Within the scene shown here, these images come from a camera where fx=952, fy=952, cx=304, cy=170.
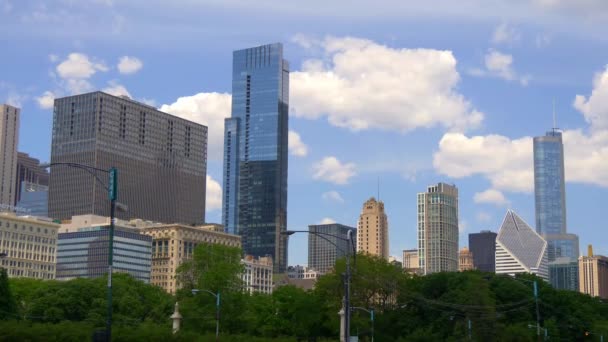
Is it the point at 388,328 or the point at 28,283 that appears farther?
the point at 28,283

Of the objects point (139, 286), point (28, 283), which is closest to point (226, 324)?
point (139, 286)

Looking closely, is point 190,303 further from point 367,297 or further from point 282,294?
point 367,297

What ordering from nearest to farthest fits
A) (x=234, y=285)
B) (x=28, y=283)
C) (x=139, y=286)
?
(x=234, y=285), (x=139, y=286), (x=28, y=283)

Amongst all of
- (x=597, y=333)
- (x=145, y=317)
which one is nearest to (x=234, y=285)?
(x=145, y=317)

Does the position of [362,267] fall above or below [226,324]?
above

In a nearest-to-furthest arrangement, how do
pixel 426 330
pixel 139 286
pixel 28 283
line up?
1. pixel 426 330
2. pixel 139 286
3. pixel 28 283

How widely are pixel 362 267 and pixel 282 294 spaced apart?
412 inches

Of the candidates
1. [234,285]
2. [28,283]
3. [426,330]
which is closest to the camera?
[426,330]

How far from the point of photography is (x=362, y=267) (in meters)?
115

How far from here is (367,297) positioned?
116500mm

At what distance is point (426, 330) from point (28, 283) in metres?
83.2

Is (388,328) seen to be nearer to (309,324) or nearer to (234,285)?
(309,324)

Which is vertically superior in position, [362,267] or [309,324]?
[362,267]

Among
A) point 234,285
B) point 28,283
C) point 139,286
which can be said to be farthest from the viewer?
point 28,283
